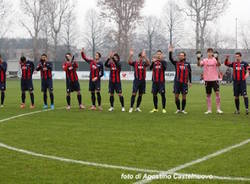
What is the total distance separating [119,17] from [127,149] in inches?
2053

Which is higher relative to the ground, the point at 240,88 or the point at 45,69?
the point at 45,69

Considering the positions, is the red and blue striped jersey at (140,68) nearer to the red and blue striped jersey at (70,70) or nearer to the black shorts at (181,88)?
the black shorts at (181,88)

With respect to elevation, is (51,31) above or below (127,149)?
above

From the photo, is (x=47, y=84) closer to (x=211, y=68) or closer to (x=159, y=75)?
(x=159, y=75)

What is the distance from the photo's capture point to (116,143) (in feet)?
28.6

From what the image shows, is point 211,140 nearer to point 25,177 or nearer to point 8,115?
point 25,177

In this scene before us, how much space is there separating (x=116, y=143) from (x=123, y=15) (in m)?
51.5

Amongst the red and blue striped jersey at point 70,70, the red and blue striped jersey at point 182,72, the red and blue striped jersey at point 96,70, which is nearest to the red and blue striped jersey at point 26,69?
the red and blue striped jersey at point 70,70

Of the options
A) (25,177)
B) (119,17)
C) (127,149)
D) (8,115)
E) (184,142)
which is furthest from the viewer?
(119,17)

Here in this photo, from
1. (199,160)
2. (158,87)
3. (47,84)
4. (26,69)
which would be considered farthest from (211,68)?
(199,160)

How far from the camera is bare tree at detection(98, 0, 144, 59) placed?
58906 mm

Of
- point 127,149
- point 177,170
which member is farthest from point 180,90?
point 177,170

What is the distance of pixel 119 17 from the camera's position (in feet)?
194

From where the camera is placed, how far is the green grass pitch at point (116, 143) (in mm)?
6398
